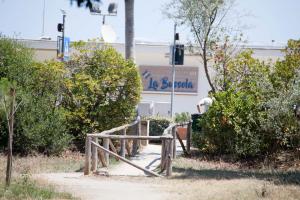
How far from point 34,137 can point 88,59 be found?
3871mm

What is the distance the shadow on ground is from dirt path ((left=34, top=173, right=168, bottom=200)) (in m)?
1.91

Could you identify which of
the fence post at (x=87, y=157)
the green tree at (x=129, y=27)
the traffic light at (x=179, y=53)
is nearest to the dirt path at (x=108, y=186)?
the fence post at (x=87, y=157)

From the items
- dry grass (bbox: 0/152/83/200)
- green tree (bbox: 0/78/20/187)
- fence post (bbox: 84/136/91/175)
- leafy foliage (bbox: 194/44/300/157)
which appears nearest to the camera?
dry grass (bbox: 0/152/83/200)

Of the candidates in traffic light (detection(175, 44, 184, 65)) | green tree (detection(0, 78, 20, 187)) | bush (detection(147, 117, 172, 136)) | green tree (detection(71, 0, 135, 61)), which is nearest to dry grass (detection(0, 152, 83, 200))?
green tree (detection(0, 78, 20, 187))

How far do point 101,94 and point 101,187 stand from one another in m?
7.55

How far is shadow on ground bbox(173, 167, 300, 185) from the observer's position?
12.8m

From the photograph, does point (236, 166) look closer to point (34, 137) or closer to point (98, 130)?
point (98, 130)

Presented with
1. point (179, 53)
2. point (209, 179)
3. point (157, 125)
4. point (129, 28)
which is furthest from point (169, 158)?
point (179, 53)

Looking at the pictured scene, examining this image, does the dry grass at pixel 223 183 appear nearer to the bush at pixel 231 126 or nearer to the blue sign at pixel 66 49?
the bush at pixel 231 126

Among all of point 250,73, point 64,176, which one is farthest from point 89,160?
point 250,73

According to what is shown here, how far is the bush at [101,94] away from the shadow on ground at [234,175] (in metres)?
4.33

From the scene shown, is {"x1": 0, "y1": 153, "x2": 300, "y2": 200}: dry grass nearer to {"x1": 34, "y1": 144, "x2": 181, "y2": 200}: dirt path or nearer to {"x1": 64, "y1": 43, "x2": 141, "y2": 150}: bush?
{"x1": 34, "y1": 144, "x2": 181, "y2": 200}: dirt path

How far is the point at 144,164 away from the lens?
15969 millimetres

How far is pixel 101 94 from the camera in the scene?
18.7 meters
